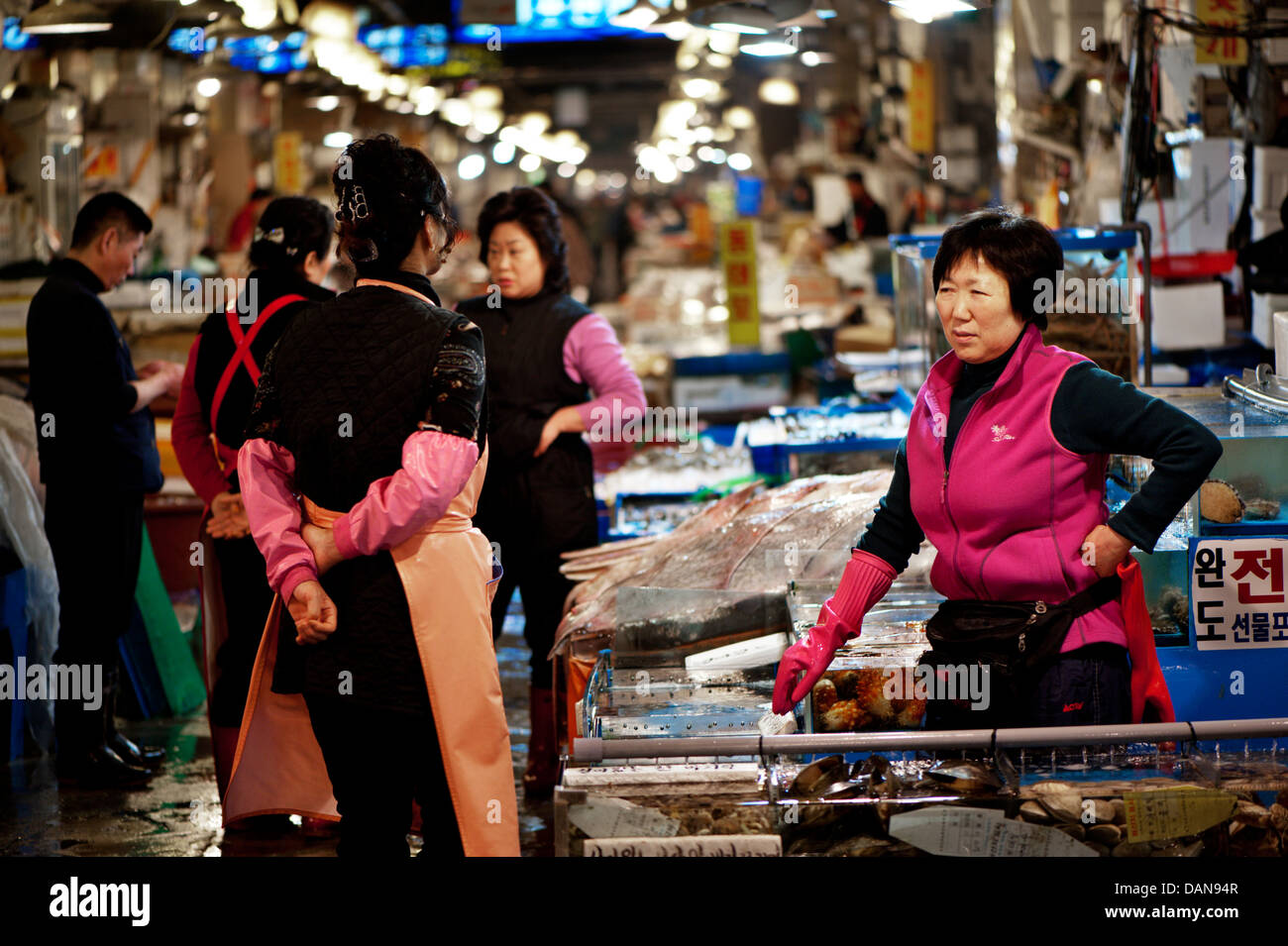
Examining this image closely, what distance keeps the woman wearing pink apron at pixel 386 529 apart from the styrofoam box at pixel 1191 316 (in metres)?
5.20

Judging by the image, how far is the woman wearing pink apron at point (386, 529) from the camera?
10.1ft

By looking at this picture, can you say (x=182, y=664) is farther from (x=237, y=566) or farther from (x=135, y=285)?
(x=135, y=285)

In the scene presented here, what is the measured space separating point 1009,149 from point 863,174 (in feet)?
23.0

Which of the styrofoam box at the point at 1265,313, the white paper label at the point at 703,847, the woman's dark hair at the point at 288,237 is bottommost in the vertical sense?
the white paper label at the point at 703,847

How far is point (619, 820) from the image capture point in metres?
2.88

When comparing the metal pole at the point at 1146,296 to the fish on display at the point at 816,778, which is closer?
the fish on display at the point at 816,778

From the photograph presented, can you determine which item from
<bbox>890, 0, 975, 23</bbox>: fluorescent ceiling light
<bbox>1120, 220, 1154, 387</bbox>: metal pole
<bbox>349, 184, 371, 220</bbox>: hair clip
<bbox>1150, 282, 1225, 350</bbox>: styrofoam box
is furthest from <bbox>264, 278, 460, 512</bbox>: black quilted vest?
<bbox>1150, 282, 1225, 350</bbox>: styrofoam box

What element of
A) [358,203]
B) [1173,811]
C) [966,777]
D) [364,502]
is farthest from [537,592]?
[1173,811]

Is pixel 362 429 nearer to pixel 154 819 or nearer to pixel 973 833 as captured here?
pixel 973 833

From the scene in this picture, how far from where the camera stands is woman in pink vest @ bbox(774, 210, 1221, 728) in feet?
9.95

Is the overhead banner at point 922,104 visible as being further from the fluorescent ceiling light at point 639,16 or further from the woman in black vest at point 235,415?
the woman in black vest at point 235,415

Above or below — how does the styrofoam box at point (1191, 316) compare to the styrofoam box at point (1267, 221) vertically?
below

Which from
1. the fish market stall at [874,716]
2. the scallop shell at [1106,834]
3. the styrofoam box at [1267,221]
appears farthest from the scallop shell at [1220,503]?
the styrofoam box at [1267,221]
